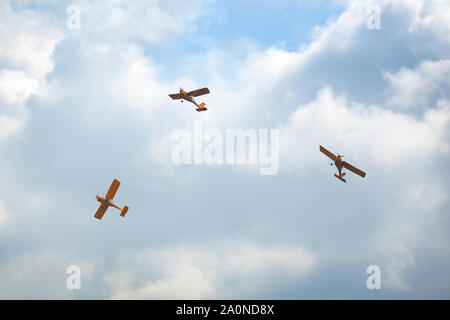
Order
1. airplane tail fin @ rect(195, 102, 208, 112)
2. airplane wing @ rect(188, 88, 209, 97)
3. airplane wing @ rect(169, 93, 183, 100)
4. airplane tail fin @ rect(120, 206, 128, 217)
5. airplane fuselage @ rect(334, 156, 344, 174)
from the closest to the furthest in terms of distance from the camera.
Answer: airplane tail fin @ rect(120, 206, 128, 217), airplane wing @ rect(188, 88, 209, 97), airplane fuselage @ rect(334, 156, 344, 174), airplane wing @ rect(169, 93, 183, 100), airplane tail fin @ rect(195, 102, 208, 112)

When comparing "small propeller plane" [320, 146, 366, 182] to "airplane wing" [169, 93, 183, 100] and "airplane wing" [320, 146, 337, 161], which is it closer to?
"airplane wing" [320, 146, 337, 161]

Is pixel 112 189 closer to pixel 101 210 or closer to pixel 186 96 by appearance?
pixel 101 210

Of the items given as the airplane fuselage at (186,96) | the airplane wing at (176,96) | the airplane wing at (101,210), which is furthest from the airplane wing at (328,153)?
the airplane wing at (101,210)

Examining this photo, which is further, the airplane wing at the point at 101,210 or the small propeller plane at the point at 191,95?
the small propeller plane at the point at 191,95

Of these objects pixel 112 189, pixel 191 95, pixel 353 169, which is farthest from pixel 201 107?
pixel 353 169

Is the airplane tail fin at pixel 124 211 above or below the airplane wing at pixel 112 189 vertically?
below

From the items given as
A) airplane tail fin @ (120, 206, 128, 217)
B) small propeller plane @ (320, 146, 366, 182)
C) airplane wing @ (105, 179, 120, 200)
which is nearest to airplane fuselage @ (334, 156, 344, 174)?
small propeller plane @ (320, 146, 366, 182)

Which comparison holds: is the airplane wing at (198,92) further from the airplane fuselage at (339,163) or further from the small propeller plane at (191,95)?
the airplane fuselage at (339,163)

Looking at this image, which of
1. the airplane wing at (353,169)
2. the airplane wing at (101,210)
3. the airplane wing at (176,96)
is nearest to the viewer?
the airplane wing at (101,210)

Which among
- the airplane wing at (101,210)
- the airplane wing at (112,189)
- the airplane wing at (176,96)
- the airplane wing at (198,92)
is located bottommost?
the airplane wing at (101,210)
